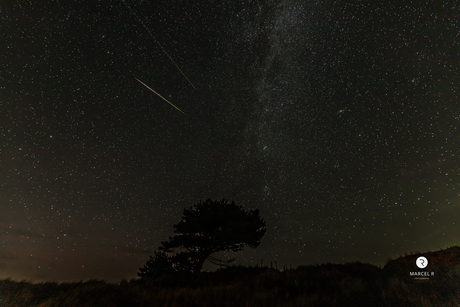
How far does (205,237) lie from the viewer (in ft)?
62.4

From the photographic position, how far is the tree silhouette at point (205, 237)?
60.6ft

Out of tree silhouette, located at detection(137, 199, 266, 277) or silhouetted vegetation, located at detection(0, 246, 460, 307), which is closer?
silhouetted vegetation, located at detection(0, 246, 460, 307)

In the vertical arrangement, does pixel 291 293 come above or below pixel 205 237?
below

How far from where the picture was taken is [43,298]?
8.54 meters

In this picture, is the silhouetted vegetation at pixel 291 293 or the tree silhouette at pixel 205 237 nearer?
the silhouetted vegetation at pixel 291 293

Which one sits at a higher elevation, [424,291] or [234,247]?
[234,247]

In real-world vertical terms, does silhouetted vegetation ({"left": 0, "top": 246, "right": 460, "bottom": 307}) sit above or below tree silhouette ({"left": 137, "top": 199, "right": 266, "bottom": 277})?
below

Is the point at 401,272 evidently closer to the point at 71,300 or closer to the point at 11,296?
the point at 71,300

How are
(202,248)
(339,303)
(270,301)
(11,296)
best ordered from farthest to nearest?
(202,248) < (270,301) < (339,303) < (11,296)

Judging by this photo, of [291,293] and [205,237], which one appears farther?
[205,237]

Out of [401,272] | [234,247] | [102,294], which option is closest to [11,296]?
[102,294]

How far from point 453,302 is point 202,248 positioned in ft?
49.0

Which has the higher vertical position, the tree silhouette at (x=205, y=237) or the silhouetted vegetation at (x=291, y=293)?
the tree silhouette at (x=205, y=237)

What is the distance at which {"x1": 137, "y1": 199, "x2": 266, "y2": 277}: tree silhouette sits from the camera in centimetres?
1847
